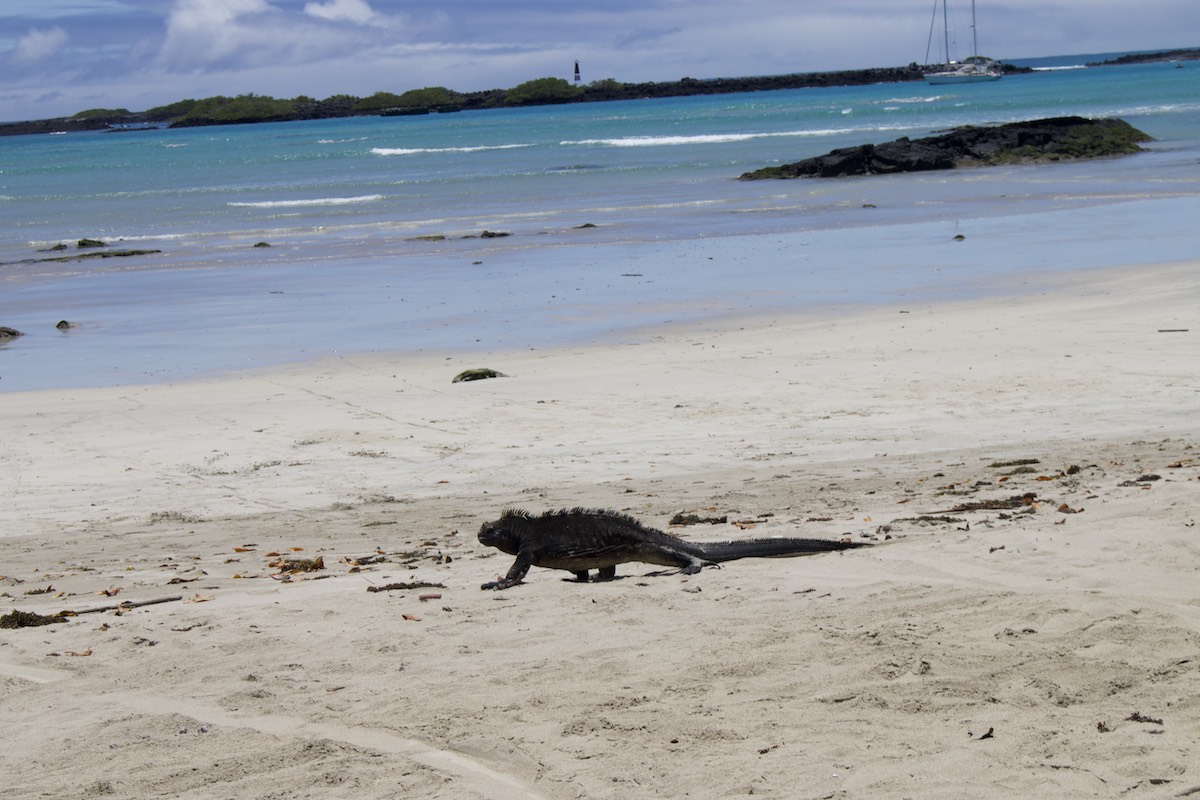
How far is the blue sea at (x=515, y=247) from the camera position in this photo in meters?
15.1

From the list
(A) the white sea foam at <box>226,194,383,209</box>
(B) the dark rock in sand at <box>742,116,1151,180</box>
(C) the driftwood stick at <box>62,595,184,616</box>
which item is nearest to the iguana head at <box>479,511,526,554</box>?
(C) the driftwood stick at <box>62,595,184,616</box>

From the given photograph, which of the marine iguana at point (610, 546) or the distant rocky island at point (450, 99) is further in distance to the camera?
the distant rocky island at point (450, 99)

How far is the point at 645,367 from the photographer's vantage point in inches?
465

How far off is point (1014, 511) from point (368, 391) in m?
6.47

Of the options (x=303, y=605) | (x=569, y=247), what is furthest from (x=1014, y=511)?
(x=569, y=247)

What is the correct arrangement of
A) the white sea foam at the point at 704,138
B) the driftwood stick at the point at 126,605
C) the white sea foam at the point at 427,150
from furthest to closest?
the white sea foam at the point at 427,150 < the white sea foam at the point at 704,138 < the driftwood stick at the point at 126,605

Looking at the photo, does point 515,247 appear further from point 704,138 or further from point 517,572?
point 704,138

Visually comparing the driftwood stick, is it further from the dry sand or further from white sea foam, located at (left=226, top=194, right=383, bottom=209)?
white sea foam, located at (left=226, top=194, right=383, bottom=209)

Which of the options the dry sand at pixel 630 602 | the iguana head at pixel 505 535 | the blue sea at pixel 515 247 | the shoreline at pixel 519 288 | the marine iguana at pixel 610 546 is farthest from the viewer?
the blue sea at pixel 515 247

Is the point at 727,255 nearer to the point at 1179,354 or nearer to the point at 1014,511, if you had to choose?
the point at 1179,354

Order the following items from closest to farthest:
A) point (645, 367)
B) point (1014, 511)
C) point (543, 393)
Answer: point (1014, 511) < point (543, 393) < point (645, 367)

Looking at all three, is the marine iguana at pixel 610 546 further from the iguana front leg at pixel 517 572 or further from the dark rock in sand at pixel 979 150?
the dark rock in sand at pixel 979 150

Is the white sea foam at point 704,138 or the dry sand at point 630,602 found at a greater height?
the white sea foam at point 704,138

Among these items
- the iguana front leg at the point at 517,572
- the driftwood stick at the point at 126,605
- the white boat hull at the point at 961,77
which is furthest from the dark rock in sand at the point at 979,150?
the white boat hull at the point at 961,77
